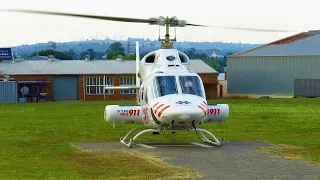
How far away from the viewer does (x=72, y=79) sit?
285ft

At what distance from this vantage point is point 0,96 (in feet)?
263

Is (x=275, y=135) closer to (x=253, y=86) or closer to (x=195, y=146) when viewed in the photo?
(x=195, y=146)

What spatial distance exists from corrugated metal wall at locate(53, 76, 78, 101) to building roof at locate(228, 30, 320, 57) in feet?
66.9

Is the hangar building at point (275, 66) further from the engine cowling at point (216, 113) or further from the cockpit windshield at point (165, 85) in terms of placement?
the cockpit windshield at point (165, 85)

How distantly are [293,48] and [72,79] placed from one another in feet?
81.2

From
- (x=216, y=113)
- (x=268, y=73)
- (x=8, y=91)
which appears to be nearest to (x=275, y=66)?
(x=268, y=73)

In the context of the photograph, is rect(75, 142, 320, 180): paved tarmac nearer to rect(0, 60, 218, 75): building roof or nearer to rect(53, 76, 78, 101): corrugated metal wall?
rect(53, 76, 78, 101): corrugated metal wall

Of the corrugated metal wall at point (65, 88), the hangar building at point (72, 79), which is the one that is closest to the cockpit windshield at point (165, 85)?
the hangar building at point (72, 79)

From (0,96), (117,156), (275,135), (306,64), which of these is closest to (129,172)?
(117,156)

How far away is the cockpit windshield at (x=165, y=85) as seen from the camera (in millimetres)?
23672

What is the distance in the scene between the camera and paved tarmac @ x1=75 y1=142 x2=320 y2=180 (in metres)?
16.8

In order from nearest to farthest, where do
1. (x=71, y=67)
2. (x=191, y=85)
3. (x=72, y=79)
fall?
(x=191, y=85) < (x=72, y=79) < (x=71, y=67)

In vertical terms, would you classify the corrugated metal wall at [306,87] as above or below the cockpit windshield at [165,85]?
below

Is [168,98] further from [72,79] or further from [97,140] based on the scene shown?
[72,79]
